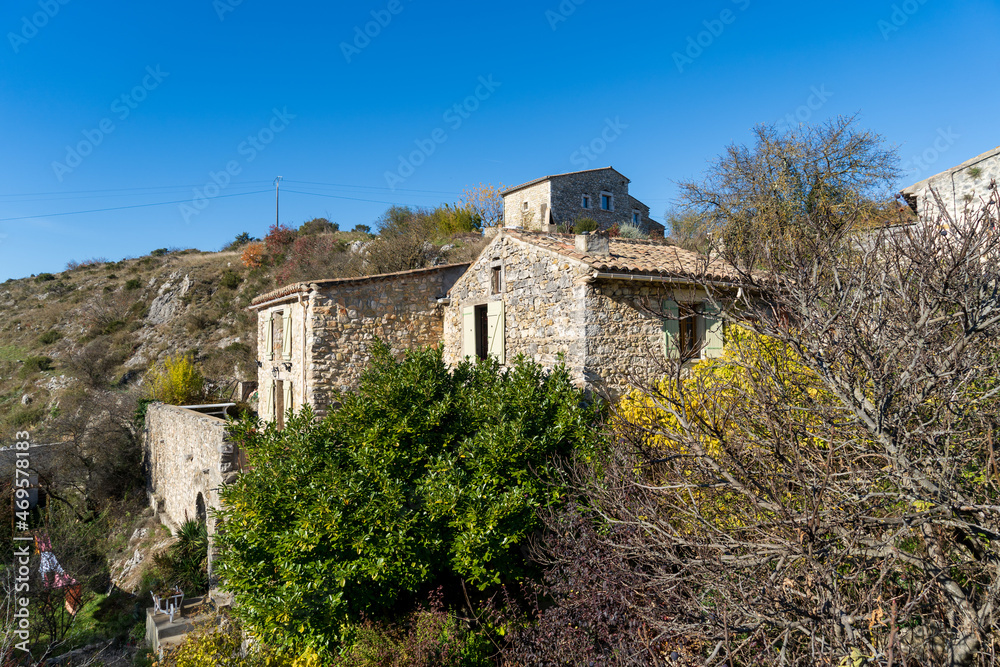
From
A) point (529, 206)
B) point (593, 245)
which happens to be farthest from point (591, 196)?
point (593, 245)

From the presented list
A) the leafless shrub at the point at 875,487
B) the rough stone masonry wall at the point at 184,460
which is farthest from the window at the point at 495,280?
the leafless shrub at the point at 875,487

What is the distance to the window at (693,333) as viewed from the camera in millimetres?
9266

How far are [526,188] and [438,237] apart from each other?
638cm

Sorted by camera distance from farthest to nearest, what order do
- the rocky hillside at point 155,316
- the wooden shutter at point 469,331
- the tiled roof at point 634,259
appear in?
the rocky hillside at point 155,316, the wooden shutter at point 469,331, the tiled roof at point 634,259

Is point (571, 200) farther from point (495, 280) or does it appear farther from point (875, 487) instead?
point (875, 487)

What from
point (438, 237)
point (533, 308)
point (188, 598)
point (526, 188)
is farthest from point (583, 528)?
point (526, 188)

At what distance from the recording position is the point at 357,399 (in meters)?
8.12

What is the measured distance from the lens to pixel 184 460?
1477cm

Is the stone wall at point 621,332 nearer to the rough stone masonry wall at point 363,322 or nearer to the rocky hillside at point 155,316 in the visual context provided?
the rough stone masonry wall at point 363,322

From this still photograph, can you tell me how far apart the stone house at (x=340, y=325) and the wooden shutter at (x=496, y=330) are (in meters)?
2.55

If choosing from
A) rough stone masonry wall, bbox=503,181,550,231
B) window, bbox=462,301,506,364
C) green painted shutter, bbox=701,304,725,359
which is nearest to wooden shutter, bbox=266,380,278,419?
window, bbox=462,301,506,364

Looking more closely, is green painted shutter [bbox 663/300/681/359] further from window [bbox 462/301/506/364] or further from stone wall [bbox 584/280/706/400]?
window [bbox 462/301/506/364]

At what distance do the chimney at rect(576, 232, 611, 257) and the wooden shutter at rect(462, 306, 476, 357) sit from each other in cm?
335

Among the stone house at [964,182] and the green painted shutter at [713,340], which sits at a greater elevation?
the stone house at [964,182]
